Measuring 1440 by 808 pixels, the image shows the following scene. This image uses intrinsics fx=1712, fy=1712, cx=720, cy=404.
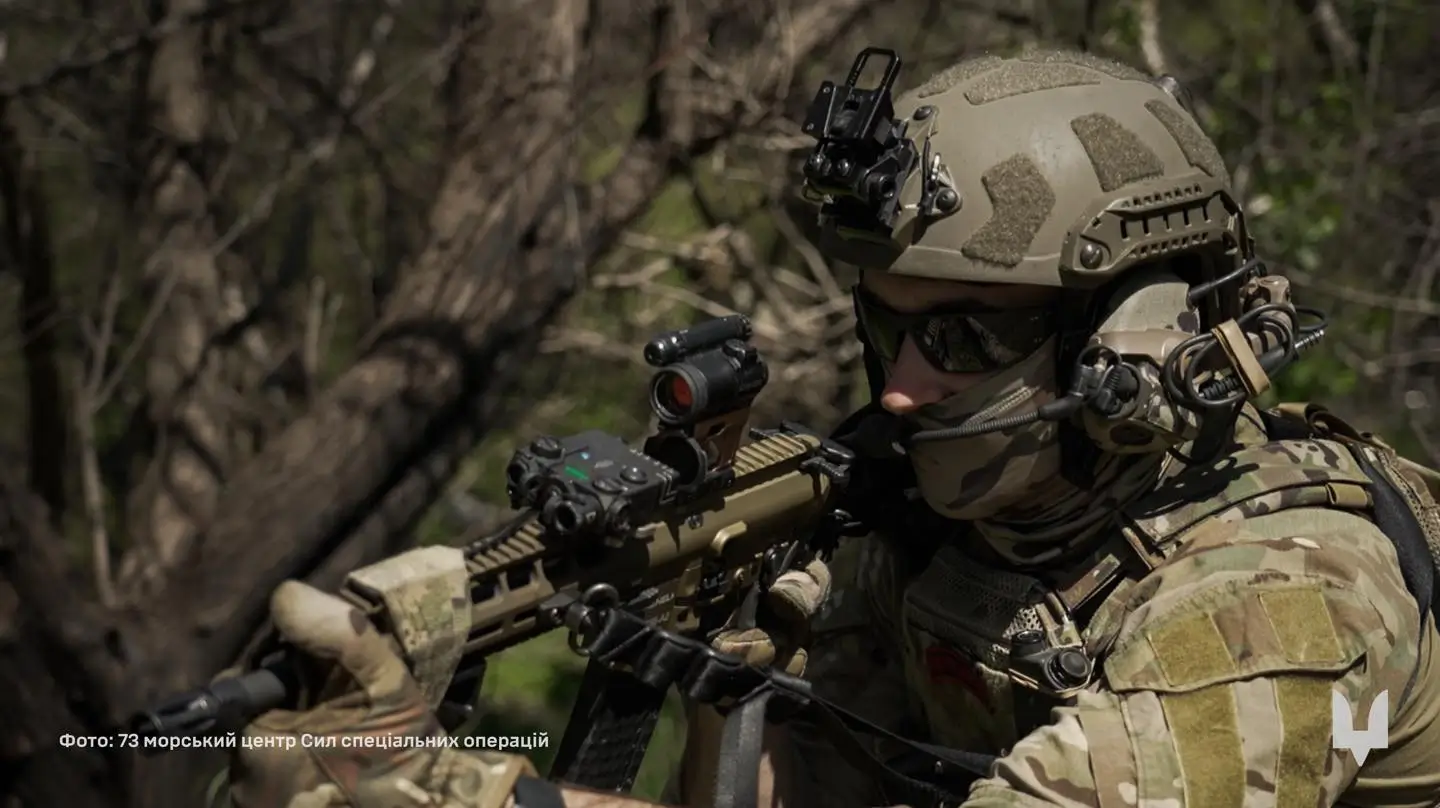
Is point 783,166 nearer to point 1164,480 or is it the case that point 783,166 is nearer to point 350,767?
Answer: point 1164,480

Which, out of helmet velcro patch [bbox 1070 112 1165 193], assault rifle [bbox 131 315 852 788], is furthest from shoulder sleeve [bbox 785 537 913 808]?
helmet velcro patch [bbox 1070 112 1165 193]

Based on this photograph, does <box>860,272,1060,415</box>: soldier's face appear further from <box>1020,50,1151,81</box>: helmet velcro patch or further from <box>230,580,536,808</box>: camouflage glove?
<box>230,580,536,808</box>: camouflage glove

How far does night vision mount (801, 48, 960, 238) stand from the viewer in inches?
111

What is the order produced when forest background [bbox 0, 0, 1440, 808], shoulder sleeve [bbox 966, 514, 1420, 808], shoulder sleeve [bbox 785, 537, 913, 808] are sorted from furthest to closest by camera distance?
forest background [bbox 0, 0, 1440, 808] < shoulder sleeve [bbox 785, 537, 913, 808] < shoulder sleeve [bbox 966, 514, 1420, 808]

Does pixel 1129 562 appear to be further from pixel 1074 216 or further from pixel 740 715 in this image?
pixel 740 715

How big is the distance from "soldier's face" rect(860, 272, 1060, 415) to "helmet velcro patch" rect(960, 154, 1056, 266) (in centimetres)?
7

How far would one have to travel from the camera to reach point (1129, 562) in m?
2.91

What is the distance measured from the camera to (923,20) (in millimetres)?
7043

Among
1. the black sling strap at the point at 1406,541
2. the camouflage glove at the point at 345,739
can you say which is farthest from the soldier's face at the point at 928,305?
the camouflage glove at the point at 345,739

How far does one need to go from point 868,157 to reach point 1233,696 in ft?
3.42

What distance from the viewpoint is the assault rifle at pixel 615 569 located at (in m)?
2.27

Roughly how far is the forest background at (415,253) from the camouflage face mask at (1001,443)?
205 cm

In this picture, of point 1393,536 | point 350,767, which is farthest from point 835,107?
point 350,767

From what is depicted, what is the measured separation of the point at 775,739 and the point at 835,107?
4.22 ft
